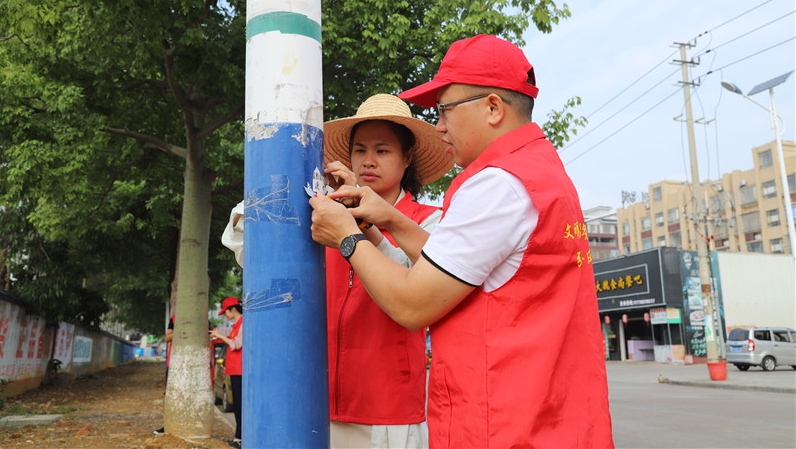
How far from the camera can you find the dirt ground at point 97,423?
780 cm

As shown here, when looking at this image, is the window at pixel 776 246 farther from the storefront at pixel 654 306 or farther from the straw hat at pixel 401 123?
the straw hat at pixel 401 123

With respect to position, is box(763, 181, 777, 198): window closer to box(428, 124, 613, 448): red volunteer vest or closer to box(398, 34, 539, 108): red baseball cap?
box(398, 34, 539, 108): red baseball cap

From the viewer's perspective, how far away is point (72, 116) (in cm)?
874

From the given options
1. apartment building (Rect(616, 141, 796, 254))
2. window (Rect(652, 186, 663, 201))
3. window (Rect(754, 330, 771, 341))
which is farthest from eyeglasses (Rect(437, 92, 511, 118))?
window (Rect(652, 186, 663, 201))

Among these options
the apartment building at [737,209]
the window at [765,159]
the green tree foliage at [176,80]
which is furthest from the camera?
the window at [765,159]

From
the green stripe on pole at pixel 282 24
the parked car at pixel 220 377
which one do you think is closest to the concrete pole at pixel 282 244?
the green stripe on pole at pixel 282 24

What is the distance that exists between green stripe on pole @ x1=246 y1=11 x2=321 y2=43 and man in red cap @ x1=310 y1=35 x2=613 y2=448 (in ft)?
2.26

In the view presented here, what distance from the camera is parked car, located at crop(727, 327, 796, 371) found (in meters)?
22.7

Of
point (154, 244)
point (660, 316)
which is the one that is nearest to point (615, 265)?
point (660, 316)

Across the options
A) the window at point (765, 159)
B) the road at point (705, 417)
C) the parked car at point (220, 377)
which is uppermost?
the window at point (765, 159)

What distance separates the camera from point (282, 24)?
1917 millimetres

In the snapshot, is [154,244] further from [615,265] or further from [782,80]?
[615,265]

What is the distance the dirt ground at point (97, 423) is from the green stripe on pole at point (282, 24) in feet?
22.0

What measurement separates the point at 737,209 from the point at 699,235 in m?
45.1
